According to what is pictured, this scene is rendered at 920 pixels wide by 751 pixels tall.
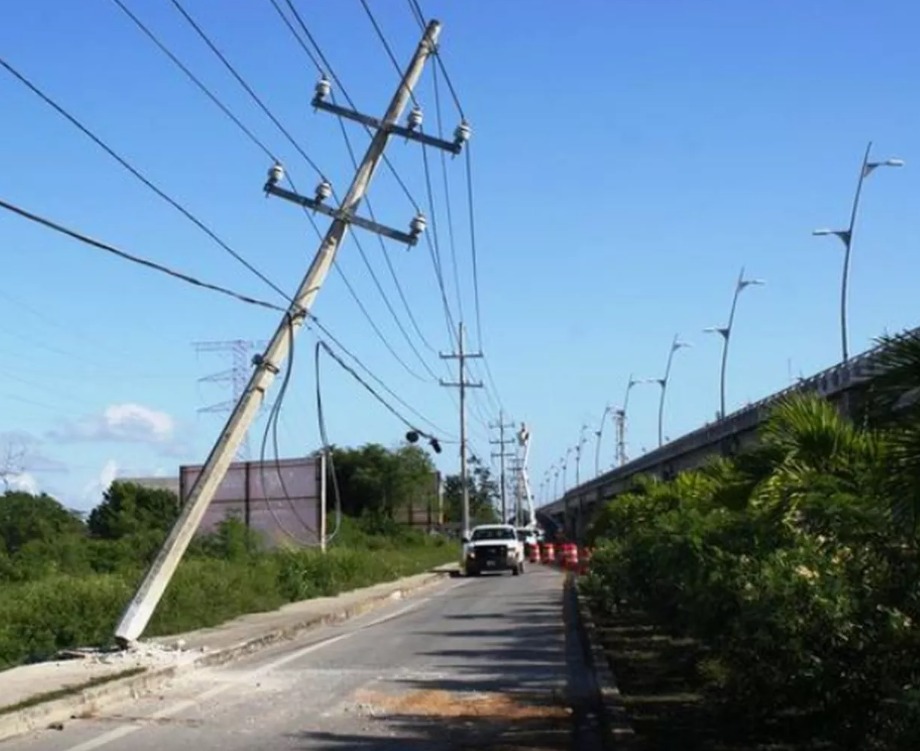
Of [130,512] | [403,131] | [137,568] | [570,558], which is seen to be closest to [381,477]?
[130,512]

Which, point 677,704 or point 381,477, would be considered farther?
point 381,477

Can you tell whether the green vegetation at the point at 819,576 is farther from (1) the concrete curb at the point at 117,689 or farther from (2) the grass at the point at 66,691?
(2) the grass at the point at 66,691

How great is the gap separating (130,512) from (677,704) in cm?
5080

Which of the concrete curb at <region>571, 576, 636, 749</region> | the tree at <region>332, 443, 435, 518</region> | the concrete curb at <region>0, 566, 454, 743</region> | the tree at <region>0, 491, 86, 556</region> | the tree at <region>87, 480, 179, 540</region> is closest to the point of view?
the concrete curb at <region>571, 576, 636, 749</region>

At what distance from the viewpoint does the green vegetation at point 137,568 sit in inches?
813

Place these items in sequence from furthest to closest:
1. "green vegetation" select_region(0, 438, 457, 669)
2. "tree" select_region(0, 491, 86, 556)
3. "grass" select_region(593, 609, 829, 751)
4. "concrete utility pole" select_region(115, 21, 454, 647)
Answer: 1. "tree" select_region(0, 491, 86, 556)
2. "green vegetation" select_region(0, 438, 457, 669)
3. "concrete utility pole" select_region(115, 21, 454, 647)
4. "grass" select_region(593, 609, 829, 751)

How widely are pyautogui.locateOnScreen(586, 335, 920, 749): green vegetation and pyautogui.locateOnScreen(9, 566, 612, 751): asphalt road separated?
1.56 m

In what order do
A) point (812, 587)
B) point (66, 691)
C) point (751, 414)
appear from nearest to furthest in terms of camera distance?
point (812, 587), point (66, 691), point (751, 414)

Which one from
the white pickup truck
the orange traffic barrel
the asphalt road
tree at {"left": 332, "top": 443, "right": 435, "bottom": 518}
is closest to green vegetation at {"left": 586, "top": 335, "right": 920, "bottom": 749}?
the asphalt road

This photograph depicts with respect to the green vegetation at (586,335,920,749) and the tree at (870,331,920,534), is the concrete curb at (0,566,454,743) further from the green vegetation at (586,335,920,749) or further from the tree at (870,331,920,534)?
the tree at (870,331,920,534)

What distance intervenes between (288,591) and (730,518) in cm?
2139

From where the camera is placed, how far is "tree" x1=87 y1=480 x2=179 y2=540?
52125 millimetres

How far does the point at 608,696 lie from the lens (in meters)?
13.8

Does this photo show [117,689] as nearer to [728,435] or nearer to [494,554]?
[494,554]
